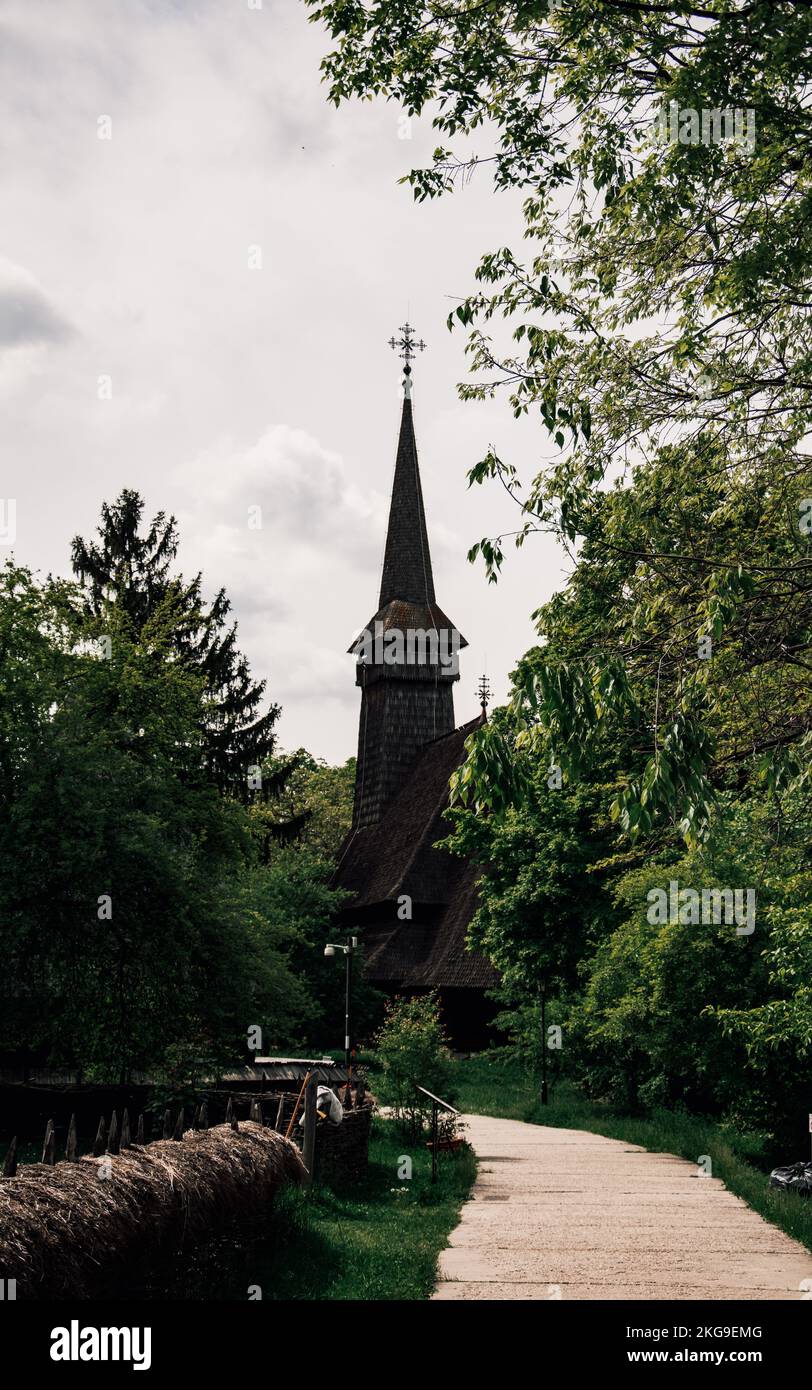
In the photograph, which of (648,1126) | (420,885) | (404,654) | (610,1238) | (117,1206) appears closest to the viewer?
(117,1206)

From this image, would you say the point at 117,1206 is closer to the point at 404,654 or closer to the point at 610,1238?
the point at 610,1238

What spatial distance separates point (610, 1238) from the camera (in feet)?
41.2

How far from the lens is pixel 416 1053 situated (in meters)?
19.4

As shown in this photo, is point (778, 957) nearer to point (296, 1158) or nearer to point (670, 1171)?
point (296, 1158)

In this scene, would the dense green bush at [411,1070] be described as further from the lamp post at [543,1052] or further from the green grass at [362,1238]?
the lamp post at [543,1052]

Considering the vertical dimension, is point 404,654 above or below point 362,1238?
above

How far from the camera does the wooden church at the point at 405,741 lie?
4806 cm

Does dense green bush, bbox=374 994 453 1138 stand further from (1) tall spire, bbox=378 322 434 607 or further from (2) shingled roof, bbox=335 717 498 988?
(1) tall spire, bbox=378 322 434 607

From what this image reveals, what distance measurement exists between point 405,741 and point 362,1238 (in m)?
45.8

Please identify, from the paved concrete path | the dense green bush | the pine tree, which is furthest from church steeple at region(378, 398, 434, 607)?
the paved concrete path

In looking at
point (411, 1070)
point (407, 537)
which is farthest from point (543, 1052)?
point (407, 537)

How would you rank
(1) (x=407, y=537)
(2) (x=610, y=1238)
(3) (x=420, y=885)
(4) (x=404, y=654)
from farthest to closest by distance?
(1) (x=407, y=537), (4) (x=404, y=654), (3) (x=420, y=885), (2) (x=610, y=1238)

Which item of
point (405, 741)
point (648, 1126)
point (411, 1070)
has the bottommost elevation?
point (648, 1126)
